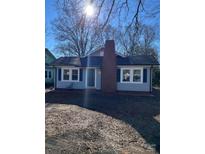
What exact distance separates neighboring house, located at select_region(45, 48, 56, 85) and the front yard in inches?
4.5

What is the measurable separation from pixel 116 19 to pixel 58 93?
2.85 ft

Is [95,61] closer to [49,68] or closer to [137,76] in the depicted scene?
[49,68]

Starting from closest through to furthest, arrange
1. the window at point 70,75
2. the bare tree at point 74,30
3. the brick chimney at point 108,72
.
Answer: the bare tree at point 74,30
the brick chimney at point 108,72
the window at point 70,75

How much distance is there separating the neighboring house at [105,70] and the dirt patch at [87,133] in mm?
253

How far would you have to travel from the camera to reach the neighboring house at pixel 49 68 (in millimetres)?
1678

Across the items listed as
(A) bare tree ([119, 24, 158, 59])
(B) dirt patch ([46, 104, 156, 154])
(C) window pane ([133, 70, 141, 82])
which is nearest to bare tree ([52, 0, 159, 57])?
(A) bare tree ([119, 24, 158, 59])

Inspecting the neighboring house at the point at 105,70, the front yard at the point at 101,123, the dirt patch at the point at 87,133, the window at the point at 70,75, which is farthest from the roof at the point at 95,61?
the dirt patch at the point at 87,133

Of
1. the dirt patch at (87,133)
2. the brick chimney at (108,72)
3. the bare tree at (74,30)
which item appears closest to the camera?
the dirt patch at (87,133)

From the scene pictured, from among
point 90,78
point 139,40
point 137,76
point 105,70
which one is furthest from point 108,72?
point 139,40

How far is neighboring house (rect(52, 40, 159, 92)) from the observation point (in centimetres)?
166

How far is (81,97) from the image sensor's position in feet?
5.70

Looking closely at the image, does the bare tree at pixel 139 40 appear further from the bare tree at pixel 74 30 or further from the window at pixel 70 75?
the window at pixel 70 75
